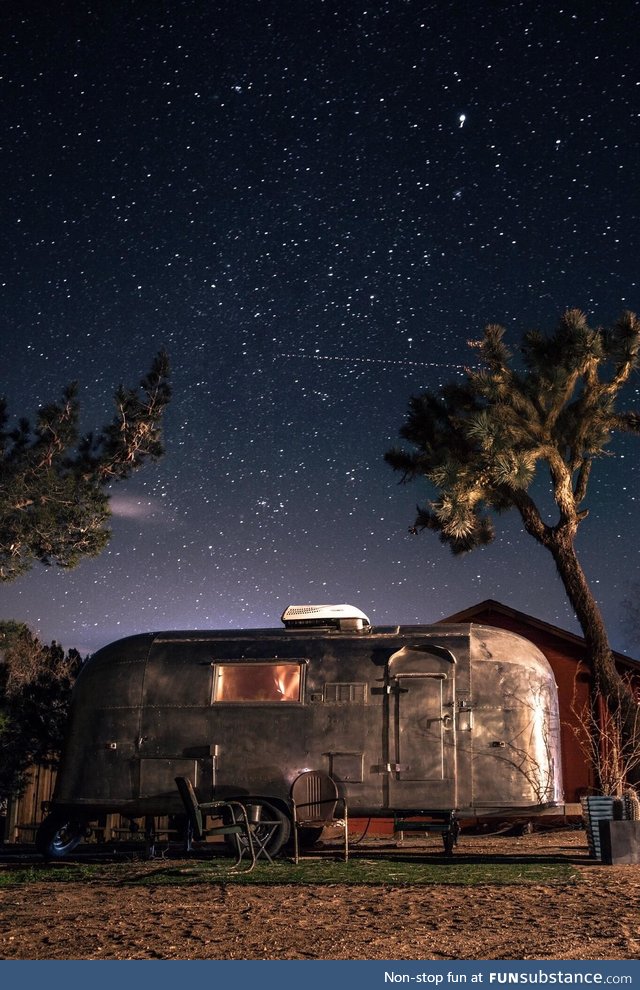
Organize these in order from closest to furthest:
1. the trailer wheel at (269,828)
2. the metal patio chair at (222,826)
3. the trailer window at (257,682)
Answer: the metal patio chair at (222,826) → the trailer wheel at (269,828) → the trailer window at (257,682)

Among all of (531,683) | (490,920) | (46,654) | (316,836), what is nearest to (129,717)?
(316,836)

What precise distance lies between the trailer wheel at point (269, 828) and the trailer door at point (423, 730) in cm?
144

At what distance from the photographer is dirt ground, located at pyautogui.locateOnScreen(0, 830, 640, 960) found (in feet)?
19.4

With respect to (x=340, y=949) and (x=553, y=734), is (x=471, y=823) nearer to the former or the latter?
(x=553, y=734)

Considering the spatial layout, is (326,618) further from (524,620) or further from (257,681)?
(524,620)

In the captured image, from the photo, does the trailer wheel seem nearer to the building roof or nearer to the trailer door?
the trailer door

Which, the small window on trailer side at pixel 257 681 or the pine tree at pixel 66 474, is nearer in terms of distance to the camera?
the small window on trailer side at pixel 257 681

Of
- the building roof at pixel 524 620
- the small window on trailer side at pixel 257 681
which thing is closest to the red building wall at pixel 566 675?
the building roof at pixel 524 620

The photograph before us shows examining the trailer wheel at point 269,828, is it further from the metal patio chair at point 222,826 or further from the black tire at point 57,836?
the black tire at point 57,836

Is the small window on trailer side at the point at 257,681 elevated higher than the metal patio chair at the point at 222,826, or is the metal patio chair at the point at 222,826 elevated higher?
the small window on trailer side at the point at 257,681

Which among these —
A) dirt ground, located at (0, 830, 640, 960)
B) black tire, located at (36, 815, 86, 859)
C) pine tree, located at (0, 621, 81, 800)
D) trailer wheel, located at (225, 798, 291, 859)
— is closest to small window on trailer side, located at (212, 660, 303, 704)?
trailer wheel, located at (225, 798, 291, 859)

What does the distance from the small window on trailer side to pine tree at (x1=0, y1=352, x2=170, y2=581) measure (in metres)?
5.36

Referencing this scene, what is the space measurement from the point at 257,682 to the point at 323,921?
18.7 ft

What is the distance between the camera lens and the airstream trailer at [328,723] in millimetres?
11984
